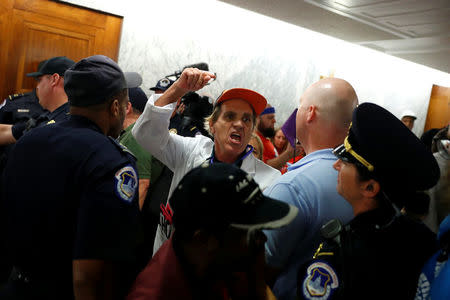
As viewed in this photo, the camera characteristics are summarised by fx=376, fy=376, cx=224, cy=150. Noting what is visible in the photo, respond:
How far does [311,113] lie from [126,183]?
835 mm

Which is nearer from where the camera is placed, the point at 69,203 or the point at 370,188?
the point at 370,188

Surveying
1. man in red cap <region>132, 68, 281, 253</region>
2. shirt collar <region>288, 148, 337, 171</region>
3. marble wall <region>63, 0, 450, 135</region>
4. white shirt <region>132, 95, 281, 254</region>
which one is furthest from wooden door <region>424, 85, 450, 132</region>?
shirt collar <region>288, 148, 337, 171</region>

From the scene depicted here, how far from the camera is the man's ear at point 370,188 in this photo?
3.48 feet

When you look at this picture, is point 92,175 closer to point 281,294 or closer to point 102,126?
point 102,126

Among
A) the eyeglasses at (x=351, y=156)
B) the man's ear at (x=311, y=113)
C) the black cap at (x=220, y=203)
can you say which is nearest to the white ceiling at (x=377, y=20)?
the man's ear at (x=311, y=113)

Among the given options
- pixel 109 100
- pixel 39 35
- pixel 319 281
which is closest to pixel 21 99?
pixel 39 35

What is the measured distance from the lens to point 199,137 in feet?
7.16

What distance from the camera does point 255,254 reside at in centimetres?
99

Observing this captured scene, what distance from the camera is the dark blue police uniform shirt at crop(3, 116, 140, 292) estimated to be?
1169 millimetres

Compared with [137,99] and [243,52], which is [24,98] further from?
[243,52]

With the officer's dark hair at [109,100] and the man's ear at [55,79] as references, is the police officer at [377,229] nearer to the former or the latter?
the officer's dark hair at [109,100]

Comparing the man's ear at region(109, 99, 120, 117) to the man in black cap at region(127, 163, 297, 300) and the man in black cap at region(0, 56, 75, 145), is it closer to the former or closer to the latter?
the man in black cap at region(127, 163, 297, 300)

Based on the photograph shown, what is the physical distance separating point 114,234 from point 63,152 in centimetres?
32

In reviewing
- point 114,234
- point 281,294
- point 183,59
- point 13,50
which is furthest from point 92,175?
point 183,59
